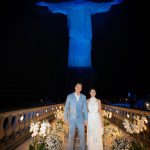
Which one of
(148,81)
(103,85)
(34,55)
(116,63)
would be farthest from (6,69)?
(148,81)

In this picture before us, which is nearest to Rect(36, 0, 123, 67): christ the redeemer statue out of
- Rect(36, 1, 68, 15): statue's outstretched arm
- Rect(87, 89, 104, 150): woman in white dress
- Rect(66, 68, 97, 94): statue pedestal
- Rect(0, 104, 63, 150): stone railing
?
Rect(36, 1, 68, 15): statue's outstretched arm

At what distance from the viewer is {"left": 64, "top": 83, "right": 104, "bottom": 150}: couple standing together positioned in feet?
17.6

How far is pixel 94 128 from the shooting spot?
5973mm

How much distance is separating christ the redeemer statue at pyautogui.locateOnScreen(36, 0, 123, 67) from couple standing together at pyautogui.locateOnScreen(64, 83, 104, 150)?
2821 centimetres

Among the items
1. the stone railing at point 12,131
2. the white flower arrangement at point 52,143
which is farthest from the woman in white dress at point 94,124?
the stone railing at point 12,131

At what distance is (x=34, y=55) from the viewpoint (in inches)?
1544

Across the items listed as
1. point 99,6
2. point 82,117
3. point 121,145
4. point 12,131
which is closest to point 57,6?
point 99,6

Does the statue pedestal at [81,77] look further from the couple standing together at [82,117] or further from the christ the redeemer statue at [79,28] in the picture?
the couple standing together at [82,117]

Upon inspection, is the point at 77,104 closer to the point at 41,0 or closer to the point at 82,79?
the point at 82,79

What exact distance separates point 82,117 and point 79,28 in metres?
29.7

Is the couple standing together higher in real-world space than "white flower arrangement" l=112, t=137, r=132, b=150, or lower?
higher

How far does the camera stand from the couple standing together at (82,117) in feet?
17.6

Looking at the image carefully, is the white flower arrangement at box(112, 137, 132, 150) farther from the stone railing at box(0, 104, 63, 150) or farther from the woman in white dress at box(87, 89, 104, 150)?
the stone railing at box(0, 104, 63, 150)

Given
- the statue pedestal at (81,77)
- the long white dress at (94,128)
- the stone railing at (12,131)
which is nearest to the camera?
the stone railing at (12,131)
